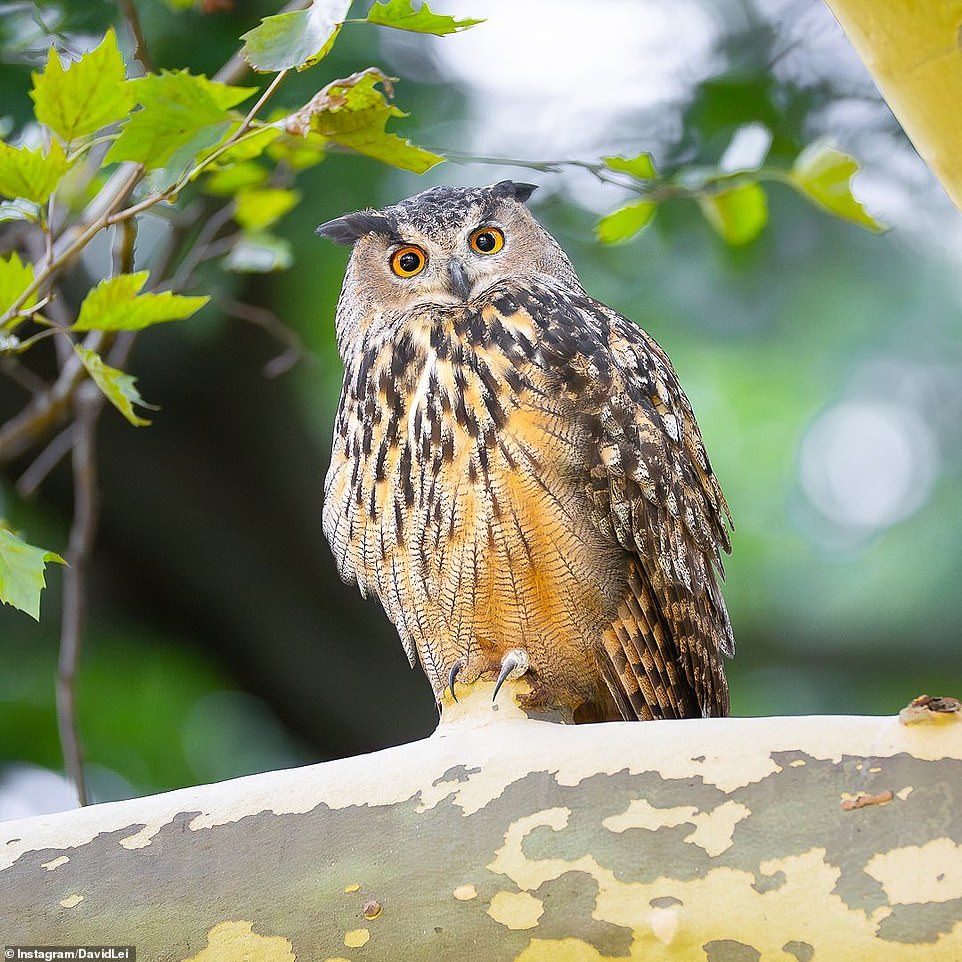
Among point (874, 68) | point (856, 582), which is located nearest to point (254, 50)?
point (874, 68)

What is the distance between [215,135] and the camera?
1523mm

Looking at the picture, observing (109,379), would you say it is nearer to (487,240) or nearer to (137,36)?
(137,36)

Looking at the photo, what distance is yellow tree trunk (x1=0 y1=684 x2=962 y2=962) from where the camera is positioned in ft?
4.13

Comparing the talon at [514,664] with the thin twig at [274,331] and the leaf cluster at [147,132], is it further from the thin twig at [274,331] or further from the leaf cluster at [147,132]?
the thin twig at [274,331]

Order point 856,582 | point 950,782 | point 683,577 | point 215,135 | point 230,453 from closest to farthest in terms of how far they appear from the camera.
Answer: point 950,782
point 215,135
point 683,577
point 230,453
point 856,582

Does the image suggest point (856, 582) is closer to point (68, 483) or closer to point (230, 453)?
point (230, 453)

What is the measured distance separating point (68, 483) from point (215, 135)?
254 centimetres

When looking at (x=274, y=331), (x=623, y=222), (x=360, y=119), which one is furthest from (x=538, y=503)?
(x=274, y=331)

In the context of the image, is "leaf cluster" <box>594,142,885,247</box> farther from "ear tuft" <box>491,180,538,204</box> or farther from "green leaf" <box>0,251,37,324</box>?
"green leaf" <box>0,251,37,324</box>

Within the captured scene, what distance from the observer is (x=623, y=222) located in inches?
84.0

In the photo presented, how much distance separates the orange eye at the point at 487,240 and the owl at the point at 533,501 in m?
0.09

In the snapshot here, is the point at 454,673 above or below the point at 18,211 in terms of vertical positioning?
below

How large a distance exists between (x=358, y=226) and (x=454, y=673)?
100cm

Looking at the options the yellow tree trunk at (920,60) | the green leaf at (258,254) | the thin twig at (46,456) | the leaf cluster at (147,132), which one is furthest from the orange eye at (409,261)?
the yellow tree trunk at (920,60)
